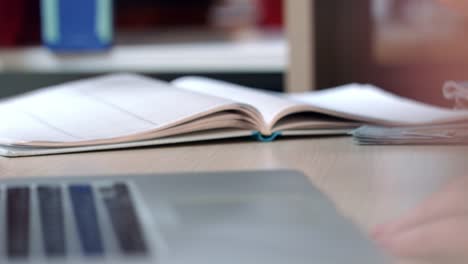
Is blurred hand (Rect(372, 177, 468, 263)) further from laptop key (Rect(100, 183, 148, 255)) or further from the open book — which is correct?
the open book

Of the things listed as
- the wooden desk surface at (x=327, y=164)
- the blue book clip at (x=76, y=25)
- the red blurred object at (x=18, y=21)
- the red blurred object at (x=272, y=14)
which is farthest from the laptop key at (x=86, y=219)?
the red blurred object at (x=272, y=14)

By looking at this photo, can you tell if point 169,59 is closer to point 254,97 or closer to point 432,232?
point 254,97

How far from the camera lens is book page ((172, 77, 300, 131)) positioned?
0.81 metres

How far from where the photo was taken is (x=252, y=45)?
6.45 feet

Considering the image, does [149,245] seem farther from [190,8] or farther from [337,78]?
[190,8]

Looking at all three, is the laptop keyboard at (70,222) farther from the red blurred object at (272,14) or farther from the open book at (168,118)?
the red blurred object at (272,14)

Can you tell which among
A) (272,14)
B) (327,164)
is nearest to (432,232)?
(327,164)

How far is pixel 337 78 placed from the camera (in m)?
1.60

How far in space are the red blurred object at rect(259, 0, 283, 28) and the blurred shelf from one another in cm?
31

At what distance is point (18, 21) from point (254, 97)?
4.56ft

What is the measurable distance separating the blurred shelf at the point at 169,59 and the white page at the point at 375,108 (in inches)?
31.6

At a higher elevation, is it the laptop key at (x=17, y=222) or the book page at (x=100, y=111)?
the book page at (x=100, y=111)

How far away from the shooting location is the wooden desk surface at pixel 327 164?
1.79 ft

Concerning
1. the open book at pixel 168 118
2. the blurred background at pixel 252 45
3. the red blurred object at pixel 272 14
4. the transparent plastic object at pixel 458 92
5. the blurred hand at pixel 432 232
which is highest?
the red blurred object at pixel 272 14
